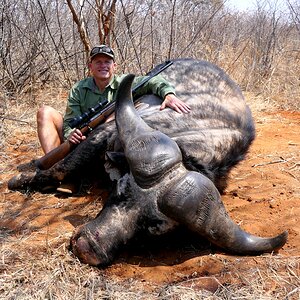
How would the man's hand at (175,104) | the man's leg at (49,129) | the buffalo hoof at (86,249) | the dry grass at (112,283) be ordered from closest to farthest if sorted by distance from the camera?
the dry grass at (112,283) → the buffalo hoof at (86,249) → the man's hand at (175,104) → the man's leg at (49,129)

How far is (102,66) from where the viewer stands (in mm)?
4117

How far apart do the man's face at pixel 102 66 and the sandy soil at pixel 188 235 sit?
1097 millimetres

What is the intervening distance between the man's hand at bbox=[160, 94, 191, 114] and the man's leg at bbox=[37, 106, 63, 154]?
1.28 metres

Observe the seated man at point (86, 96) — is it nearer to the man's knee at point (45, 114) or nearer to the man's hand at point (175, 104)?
the man's knee at point (45, 114)

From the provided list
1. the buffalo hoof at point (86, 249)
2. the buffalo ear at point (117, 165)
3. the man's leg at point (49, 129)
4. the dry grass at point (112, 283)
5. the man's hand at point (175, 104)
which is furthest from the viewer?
the man's leg at point (49, 129)

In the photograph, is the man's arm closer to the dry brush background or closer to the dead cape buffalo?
the dead cape buffalo

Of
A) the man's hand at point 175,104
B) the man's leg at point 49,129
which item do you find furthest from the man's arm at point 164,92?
the man's leg at point 49,129

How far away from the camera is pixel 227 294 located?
2299 mm

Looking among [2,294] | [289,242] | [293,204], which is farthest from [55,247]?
[293,204]

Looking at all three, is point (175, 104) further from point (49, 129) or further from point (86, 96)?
point (49, 129)

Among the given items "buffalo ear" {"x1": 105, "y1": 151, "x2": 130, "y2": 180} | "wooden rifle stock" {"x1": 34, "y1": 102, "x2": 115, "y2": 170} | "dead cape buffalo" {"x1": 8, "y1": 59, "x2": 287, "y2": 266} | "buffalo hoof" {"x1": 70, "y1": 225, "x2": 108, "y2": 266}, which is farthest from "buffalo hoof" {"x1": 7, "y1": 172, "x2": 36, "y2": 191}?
"buffalo hoof" {"x1": 70, "y1": 225, "x2": 108, "y2": 266}

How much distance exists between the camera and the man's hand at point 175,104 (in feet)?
11.5

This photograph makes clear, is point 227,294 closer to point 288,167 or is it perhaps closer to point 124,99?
point 124,99

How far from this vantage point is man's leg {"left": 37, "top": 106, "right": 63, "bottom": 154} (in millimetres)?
4230
